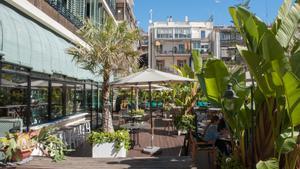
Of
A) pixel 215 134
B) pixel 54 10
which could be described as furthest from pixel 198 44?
pixel 215 134

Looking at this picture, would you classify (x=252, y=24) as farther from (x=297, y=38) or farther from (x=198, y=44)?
(x=198, y=44)

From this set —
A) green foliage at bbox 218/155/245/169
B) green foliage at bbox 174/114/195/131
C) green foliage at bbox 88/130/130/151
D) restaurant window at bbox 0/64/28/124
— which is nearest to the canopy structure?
green foliage at bbox 88/130/130/151

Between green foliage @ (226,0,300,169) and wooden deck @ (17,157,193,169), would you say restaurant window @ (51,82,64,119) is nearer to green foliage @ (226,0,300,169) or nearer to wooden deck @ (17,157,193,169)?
wooden deck @ (17,157,193,169)

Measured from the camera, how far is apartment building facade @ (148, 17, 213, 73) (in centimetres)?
9156

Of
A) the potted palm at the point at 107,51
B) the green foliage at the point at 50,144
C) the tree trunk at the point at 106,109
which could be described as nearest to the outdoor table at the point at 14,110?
the potted palm at the point at 107,51

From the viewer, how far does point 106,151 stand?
35.2ft

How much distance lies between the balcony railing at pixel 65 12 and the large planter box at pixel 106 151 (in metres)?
8.16

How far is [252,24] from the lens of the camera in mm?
6383

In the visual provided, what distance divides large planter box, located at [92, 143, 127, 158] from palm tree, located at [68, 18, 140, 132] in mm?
584

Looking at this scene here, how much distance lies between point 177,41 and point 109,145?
8778 centimetres

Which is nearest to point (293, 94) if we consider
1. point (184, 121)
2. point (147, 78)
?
point (147, 78)

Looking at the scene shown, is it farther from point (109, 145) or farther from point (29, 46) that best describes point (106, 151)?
point (29, 46)

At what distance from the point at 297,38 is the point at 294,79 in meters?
2.09

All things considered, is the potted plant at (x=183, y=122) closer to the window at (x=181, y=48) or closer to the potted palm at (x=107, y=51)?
the potted palm at (x=107, y=51)
